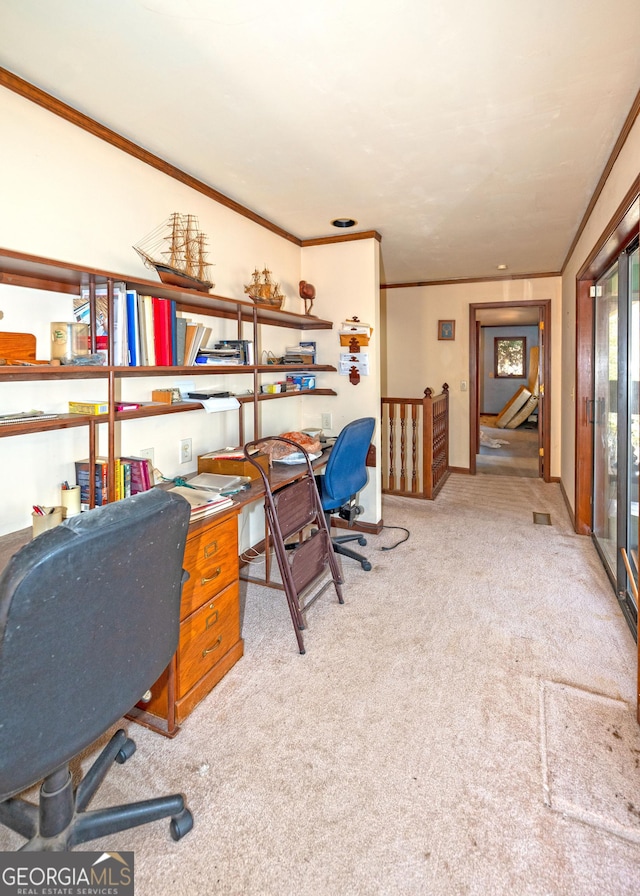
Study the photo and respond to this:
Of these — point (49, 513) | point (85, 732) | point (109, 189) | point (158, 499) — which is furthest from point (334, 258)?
point (85, 732)

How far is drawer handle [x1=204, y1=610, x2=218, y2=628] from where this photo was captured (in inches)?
75.2

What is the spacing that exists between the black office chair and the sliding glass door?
2.35 meters

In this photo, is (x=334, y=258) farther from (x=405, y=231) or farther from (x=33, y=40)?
(x=33, y=40)

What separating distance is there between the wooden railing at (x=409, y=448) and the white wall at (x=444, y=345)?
73 cm

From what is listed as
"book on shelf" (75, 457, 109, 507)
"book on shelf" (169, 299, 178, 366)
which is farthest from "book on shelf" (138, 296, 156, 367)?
"book on shelf" (75, 457, 109, 507)

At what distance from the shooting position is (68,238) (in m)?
1.96

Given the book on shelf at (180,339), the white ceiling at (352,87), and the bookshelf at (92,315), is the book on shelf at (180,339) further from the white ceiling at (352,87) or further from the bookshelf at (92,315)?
the white ceiling at (352,87)

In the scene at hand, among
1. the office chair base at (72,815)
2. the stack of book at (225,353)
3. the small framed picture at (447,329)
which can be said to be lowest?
the office chair base at (72,815)

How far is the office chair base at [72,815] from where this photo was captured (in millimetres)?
1199

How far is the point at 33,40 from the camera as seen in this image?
5.18 ft

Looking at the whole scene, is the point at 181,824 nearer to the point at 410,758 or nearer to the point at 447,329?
the point at 410,758

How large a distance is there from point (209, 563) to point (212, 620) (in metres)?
0.25

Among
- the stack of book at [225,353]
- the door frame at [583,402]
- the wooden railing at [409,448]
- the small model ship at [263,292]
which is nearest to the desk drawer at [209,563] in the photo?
the stack of book at [225,353]

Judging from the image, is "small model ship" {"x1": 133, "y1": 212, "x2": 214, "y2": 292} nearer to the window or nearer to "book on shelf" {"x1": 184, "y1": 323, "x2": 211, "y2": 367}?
"book on shelf" {"x1": 184, "y1": 323, "x2": 211, "y2": 367}
